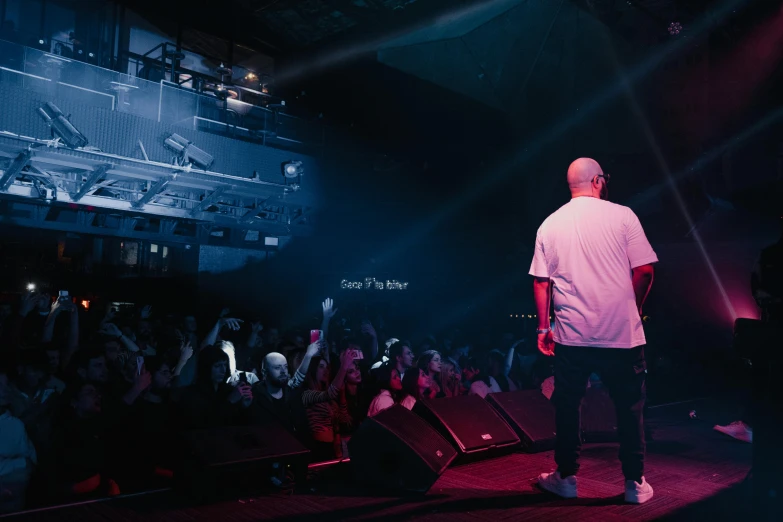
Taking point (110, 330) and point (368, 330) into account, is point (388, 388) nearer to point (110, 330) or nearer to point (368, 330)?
point (368, 330)

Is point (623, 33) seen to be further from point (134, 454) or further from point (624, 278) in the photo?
point (134, 454)

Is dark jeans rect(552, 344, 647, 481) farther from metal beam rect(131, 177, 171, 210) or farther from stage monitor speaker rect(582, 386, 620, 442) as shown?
metal beam rect(131, 177, 171, 210)

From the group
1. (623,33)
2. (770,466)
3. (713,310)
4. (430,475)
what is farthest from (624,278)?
(713,310)

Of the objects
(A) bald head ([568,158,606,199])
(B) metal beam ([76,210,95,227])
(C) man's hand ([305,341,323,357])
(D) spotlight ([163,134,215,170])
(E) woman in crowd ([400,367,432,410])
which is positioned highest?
(D) spotlight ([163,134,215,170])

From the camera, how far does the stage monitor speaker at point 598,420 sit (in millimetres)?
3785

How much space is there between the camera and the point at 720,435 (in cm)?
398

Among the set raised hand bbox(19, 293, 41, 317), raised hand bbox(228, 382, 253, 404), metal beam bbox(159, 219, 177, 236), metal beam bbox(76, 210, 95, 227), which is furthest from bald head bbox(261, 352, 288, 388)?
metal beam bbox(159, 219, 177, 236)

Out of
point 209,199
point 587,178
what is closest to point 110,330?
point 209,199

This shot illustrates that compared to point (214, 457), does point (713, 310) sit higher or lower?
higher

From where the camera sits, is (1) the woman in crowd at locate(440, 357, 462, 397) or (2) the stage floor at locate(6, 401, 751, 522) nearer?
(2) the stage floor at locate(6, 401, 751, 522)

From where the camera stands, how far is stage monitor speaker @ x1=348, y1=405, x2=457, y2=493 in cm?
256

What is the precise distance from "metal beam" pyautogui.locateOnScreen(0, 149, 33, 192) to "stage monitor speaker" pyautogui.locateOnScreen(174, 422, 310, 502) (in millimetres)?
3972

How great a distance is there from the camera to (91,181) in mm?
5840

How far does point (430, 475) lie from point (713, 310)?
26.1 ft
